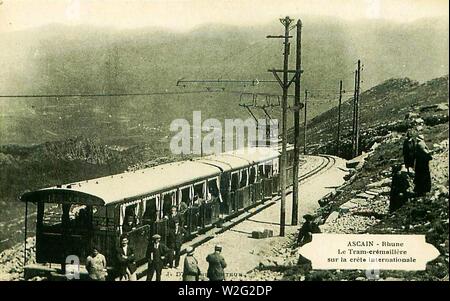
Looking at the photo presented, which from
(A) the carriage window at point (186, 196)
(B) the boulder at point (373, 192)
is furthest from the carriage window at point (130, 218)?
(B) the boulder at point (373, 192)

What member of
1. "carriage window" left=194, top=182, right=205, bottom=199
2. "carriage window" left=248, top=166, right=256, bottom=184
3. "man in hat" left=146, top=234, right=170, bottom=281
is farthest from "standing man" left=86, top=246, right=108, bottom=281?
"carriage window" left=248, top=166, right=256, bottom=184

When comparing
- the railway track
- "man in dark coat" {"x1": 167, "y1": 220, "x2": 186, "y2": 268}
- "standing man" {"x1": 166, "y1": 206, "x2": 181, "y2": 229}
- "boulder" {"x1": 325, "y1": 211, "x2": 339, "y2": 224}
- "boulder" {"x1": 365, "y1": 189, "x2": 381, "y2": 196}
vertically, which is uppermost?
"boulder" {"x1": 365, "y1": 189, "x2": 381, "y2": 196}

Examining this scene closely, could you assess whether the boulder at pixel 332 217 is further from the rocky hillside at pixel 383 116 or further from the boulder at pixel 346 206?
the rocky hillside at pixel 383 116

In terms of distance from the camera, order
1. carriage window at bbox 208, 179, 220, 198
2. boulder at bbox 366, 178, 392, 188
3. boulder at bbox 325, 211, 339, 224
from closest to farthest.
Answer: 1. boulder at bbox 325, 211, 339, 224
2. boulder at bbox 366, 178, 392, 188
3. carriage window at bbox 208, 179, 220, 198

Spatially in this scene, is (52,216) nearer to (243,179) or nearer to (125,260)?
(125,260)

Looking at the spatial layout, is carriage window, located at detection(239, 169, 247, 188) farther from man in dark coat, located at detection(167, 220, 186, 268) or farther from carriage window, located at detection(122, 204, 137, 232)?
carriage window, located at detection(122, 204, 137, 232)

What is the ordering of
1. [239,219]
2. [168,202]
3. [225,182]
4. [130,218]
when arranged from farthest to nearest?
[239,219] < [225,182] < [168,202] < [130,218]

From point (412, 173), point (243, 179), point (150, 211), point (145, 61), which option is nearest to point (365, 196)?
point (412, 173)
